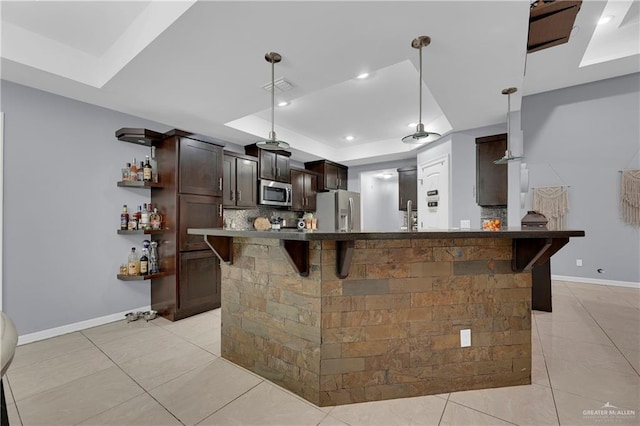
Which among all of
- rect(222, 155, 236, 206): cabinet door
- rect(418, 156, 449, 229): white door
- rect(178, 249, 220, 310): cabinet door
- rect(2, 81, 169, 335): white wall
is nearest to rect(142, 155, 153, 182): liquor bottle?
rect(2, 81, 169, 335): white wall

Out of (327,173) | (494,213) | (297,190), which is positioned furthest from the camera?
(327,173)

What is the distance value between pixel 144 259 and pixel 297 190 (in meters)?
2.92

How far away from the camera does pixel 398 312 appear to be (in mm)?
1716

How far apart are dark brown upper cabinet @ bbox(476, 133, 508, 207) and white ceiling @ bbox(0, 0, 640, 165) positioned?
28 cm

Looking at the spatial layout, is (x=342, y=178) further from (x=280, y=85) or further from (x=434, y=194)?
(x=280, y=85)

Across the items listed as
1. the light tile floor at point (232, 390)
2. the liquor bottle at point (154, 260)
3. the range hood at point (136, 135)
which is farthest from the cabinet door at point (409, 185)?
the liquor bottle at point (154, 260)

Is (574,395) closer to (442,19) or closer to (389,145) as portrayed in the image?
(442,19)

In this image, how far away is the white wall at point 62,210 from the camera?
8.31ft

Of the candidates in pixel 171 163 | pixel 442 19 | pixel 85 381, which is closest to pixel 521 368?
pixel 442 19

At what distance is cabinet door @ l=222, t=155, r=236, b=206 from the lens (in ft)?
12.7

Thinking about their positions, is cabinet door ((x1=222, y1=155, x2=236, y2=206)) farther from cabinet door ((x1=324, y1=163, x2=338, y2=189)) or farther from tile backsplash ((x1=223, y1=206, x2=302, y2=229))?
cabinet door ((x1=324, y1=163, x2=338, y2=189))

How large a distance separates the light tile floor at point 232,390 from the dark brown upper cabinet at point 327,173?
155 inches

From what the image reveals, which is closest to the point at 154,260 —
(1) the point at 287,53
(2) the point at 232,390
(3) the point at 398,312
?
(2) the point at 232,390

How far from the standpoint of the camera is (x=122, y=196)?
3232 millimetres
